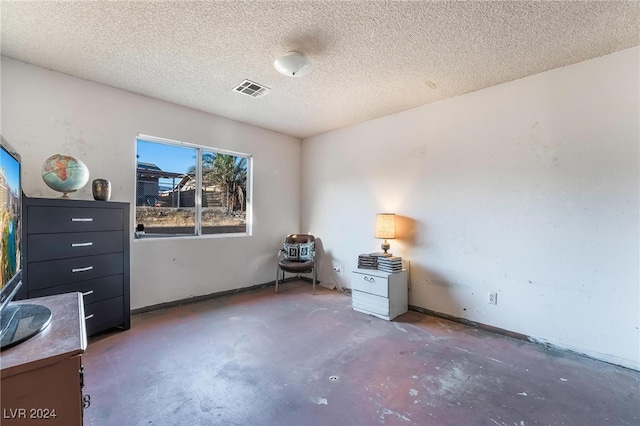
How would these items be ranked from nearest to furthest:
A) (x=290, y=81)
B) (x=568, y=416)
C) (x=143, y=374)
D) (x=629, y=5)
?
(x=568, y=416) → (x=629, y=5) → (x=143, y=374) → (x=290, y=81)

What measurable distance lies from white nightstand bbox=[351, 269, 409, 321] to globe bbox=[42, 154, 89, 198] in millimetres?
2934

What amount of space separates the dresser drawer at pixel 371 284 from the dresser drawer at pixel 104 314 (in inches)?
96.1

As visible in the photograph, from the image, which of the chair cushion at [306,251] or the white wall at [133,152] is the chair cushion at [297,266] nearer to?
the chair cushion at [306,251]

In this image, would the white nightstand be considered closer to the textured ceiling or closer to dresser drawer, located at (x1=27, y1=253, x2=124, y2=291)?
the textured ceiling

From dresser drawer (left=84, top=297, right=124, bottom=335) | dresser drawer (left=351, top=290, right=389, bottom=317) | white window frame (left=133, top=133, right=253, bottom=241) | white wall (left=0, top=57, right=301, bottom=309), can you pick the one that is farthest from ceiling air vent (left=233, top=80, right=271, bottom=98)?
dresser drawer (left=351, top=290, right=389, bottom=317)

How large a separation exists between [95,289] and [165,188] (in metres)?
1.40

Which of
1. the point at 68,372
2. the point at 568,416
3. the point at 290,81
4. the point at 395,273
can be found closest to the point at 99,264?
the point at 68,372

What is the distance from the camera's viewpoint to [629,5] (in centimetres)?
179

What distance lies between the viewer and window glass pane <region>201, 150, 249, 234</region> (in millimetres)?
3906

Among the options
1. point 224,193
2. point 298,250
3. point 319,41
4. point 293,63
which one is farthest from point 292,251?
point 319,41

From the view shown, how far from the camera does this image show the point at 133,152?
3.17 meters

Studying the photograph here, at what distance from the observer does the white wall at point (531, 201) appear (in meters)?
2.26

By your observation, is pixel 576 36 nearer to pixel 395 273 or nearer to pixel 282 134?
pixel 395 273

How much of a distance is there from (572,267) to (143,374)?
11.6ft
